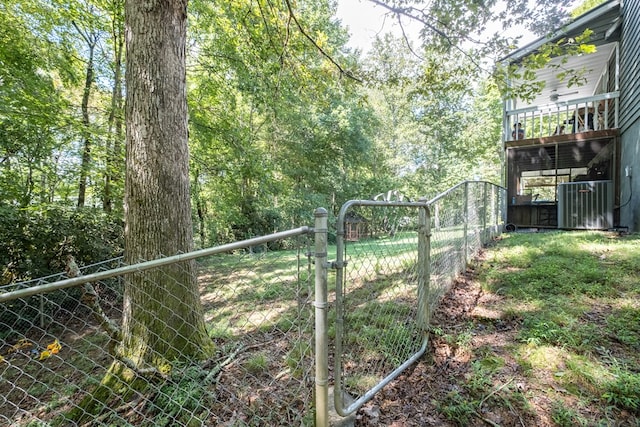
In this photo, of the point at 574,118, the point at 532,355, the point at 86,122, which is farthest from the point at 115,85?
the point at 574,118

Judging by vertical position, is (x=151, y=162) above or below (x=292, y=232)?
above

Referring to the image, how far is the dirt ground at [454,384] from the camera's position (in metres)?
1.72

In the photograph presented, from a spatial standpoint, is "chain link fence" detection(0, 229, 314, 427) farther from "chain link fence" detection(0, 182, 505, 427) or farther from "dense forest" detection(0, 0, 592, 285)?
"dense forest" detection(0, 0, 592, 285)

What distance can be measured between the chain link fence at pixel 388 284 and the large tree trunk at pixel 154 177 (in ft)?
4.60

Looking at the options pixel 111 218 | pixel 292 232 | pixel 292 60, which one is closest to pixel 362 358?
pixel 292 232

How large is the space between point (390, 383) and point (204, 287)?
4.00 m

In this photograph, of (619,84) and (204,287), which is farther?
(619,84)

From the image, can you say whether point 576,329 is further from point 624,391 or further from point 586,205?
point 586,205

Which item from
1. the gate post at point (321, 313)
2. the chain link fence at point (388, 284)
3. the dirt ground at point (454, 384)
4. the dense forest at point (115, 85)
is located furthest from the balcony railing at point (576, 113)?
the gate post at point (321, 313)

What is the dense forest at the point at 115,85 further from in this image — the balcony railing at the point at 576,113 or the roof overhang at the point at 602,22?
the roof overhang at the point at 602,22

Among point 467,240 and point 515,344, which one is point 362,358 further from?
point 467,240

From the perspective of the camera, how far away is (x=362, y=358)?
234 centimetres

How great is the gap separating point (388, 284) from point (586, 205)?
19.7 feet

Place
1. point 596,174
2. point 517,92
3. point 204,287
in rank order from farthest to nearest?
point 596,174 < point 204,287 < point 517,92
